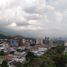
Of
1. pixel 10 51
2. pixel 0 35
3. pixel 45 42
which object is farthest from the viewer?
pixel 0 35

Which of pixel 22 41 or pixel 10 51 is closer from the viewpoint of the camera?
pixel 10 51

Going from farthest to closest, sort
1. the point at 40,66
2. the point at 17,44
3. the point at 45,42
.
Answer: the point at 45,42
the point at 17,44
the point at 40,66

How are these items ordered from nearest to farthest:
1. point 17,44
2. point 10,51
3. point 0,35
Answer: point 10,51 < point 17,44 < point 0,35

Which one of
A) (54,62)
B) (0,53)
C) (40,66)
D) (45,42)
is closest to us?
(40,66)

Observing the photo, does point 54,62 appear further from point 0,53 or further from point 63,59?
point 0,53

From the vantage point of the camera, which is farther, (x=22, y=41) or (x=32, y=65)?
(x=22, y=41)

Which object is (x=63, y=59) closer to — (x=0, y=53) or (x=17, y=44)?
(x=0, y=53)

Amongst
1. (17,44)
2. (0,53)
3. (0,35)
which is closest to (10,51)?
(0,53)

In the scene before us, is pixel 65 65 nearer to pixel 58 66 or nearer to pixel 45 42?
pixel 58 66

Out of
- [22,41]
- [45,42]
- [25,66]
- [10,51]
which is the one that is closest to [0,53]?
[10,51]
